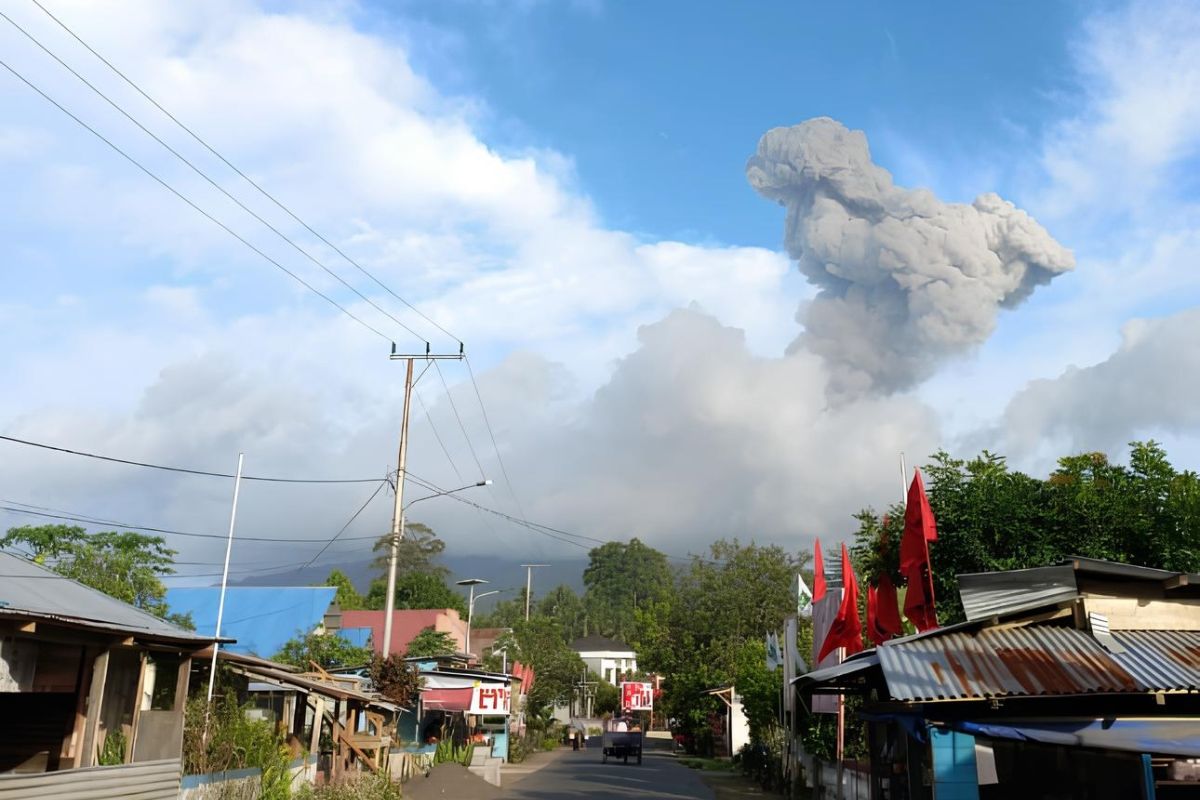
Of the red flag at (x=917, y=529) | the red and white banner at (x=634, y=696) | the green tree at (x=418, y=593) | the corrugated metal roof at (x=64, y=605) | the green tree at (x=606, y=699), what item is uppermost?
the green tree at (x=418, y=593)

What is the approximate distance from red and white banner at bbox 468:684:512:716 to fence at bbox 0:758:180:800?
69.8 ft

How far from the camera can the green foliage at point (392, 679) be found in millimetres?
28188

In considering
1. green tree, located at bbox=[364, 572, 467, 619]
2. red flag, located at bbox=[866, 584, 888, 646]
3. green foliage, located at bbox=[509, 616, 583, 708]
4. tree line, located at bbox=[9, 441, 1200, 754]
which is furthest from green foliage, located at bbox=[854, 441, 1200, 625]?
green tree, located at bbox=[364, 572, 467, 619]

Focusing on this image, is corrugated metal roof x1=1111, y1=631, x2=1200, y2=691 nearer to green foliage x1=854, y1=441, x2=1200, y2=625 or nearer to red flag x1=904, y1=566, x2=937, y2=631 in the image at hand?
red flag x1=904, y1=566, x2=937, y2=631

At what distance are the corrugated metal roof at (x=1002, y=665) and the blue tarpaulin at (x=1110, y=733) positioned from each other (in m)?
0.39

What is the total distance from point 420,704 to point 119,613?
18.9m

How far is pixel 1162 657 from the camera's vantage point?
10492 mm

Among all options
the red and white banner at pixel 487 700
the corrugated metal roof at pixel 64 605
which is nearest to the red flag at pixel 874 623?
the corrugated metal roof at pixel 64 605

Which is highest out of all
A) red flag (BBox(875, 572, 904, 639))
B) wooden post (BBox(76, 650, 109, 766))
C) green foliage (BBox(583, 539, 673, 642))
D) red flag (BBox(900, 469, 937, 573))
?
green foliage (BBox(583, 539, 673, 642))

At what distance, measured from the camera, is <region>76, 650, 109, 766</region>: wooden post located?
13.9 meters

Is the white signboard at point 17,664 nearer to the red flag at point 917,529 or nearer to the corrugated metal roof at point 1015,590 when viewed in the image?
the corrugated metal roof at point 1015,590

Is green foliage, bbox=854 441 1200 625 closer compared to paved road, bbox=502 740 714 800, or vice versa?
green foliage, bbox=854 441 1200 625

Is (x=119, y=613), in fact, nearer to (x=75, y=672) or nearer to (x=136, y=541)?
(x=75, y=672)

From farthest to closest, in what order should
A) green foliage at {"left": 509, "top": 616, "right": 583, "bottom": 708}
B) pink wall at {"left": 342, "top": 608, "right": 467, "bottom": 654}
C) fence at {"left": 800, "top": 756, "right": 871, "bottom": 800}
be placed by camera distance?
pink wall at {"left": 342, "top": 608, "right": 467, "bottom": 654}
green foliage at {"left": 509, "top": 616, "right": 583, "bottom": 708}
fence at {"left": 800, "top": 756, "right": 871, "bottom": 800}
